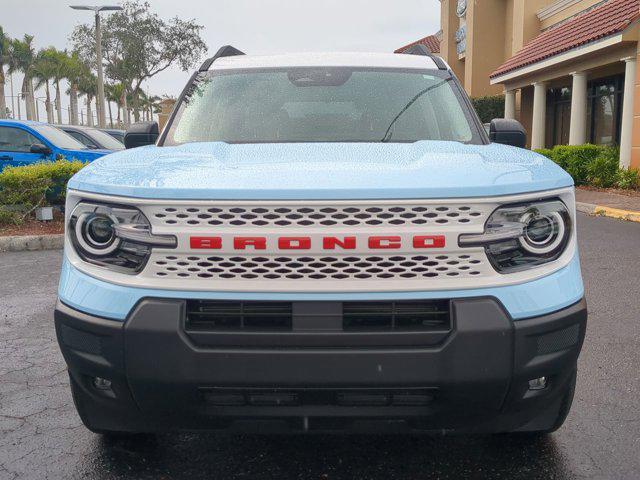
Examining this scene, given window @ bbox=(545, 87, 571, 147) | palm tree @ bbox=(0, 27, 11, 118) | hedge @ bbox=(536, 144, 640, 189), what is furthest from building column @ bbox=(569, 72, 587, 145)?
palm tree @ bbox=(0, 27, 11, 118)

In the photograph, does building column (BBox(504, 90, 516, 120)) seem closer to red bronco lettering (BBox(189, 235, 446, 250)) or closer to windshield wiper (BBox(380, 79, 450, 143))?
windshield wiper (BBox(380, 79, 450, 143))

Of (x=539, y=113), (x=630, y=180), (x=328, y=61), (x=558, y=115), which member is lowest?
(x=630, y=180)

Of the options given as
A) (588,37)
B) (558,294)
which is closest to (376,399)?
(558,294)

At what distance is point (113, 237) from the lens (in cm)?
225

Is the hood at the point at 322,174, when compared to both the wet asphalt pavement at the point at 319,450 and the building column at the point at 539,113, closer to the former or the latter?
the wet asphalt pavement at the point at 319,450

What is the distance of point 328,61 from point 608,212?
872cm

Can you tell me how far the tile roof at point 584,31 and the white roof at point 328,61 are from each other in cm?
1212

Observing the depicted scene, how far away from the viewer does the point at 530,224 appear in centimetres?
224

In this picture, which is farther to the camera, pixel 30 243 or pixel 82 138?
pixel 82 138

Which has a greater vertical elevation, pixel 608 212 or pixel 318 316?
pixel 318 316

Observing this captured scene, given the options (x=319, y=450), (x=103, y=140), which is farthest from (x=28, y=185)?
(x=319, y=450)

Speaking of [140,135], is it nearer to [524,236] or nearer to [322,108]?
[322,108]

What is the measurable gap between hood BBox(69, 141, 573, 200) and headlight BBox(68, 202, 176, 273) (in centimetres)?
8

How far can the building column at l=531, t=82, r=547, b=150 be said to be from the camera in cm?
2167
